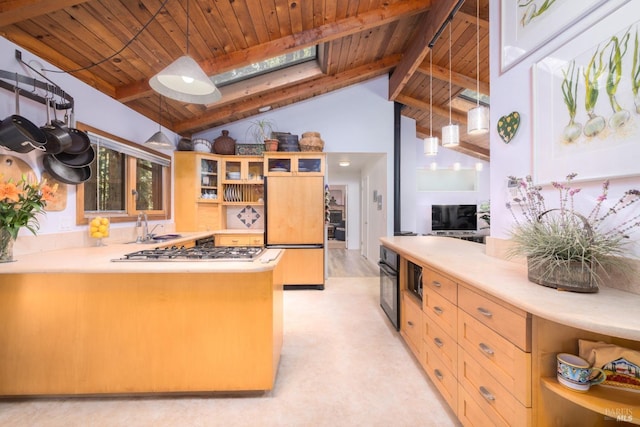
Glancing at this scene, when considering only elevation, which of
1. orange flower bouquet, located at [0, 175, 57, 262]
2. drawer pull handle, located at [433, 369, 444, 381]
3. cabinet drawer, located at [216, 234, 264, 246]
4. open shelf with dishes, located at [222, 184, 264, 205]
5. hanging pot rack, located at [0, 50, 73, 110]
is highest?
hanging pot rack, located at [0, 50, 73, 110]

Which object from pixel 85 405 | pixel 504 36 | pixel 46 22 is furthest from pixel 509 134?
pixel 46 22

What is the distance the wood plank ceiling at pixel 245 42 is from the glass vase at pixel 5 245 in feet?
4.50

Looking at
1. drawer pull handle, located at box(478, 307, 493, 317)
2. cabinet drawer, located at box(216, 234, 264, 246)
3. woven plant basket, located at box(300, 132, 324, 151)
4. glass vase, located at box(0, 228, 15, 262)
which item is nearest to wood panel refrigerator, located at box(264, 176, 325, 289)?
cabinet drawer, located at box(216, 234, 264, 246)

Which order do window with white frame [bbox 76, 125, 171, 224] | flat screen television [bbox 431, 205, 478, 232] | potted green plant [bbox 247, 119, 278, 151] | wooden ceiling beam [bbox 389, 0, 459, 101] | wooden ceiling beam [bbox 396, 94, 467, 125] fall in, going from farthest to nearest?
flat screen television [bbox 431, 205, 478, 232]
wooden ceiling beam [bbox 396, 94, 467, 125]
potted green plant [bbox 247, 119, 278, 151]
wooden ceiling beam [bbox 389, 0, 459, 101]
window with white frame [bbox 76, 125, 171, 224]

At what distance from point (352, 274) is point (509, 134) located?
3.72 metres

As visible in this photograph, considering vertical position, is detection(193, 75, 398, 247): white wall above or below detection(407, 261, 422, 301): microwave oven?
above

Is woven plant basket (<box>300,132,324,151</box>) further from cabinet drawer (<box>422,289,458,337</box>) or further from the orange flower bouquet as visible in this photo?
the orange flower bouquet

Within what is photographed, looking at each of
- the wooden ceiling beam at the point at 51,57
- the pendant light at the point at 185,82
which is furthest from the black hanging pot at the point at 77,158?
the pendant light at the point at 185,82

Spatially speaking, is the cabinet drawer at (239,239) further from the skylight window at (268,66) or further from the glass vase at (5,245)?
the glass vase at (5,245)

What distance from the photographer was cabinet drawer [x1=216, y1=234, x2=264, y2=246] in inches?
157

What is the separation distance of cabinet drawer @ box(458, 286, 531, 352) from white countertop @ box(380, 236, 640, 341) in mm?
64

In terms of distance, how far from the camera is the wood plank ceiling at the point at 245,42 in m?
2.10

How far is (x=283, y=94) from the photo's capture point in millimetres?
4238

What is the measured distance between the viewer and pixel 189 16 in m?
2.33
